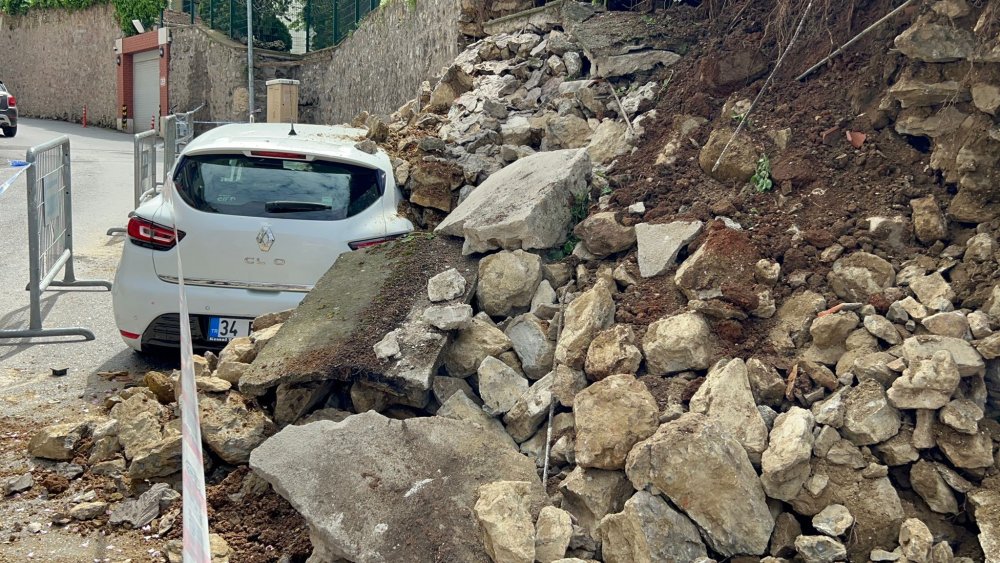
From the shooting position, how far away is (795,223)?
4.81 metres

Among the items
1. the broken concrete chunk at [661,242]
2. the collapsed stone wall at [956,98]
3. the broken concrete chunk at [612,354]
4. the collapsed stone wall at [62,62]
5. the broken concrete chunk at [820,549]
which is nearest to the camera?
the broken concrete chunk at [820,549]

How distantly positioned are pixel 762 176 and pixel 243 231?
10.5 ft

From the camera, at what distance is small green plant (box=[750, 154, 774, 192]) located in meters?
5.19

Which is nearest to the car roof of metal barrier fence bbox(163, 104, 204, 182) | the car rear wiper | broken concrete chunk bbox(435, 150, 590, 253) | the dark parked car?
the car rear wiper

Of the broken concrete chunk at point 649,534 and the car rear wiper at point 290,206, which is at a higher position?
the car rear wiper at point 290,206

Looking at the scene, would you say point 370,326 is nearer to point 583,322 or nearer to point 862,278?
point 583,322

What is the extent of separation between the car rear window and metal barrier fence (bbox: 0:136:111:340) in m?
2.04

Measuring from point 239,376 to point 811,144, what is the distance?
3.52 meters

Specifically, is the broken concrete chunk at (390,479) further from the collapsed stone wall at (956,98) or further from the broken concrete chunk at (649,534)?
the collapsed stone wall at (956,98)

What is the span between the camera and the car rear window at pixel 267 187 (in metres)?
5.76

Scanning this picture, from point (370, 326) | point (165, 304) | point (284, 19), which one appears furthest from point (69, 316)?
point (284, 19)

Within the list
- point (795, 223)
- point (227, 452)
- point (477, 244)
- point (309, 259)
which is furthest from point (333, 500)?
point (795, 223)

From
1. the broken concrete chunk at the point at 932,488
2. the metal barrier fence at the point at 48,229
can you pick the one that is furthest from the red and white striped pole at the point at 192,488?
the metal barrier fence at the point at 48,229

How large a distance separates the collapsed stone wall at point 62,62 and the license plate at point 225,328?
3561 cm
